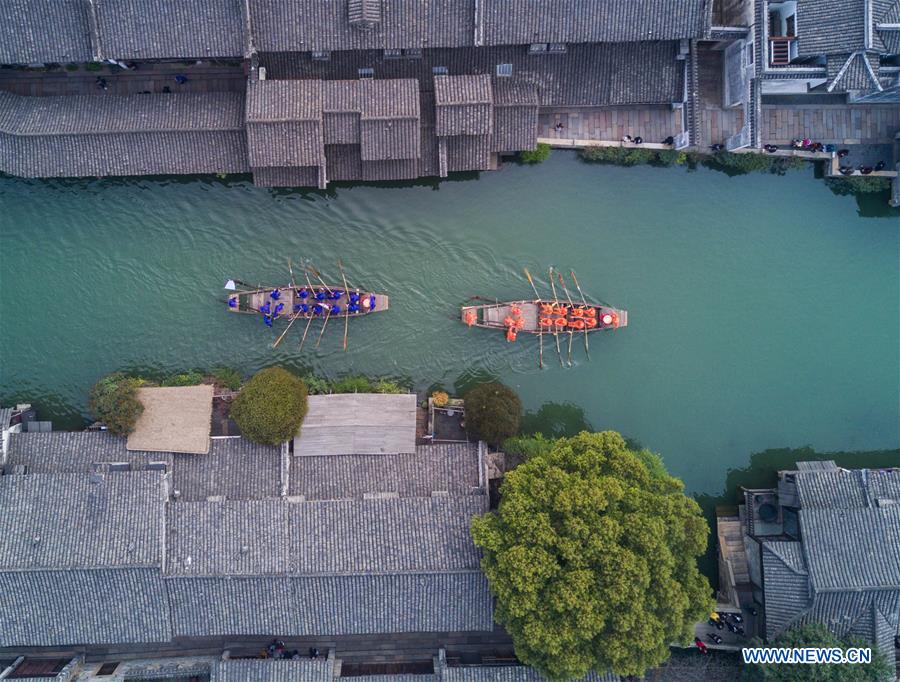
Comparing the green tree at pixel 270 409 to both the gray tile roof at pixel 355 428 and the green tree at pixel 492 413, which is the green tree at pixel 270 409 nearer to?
the gray tile roof at pixel 355 428

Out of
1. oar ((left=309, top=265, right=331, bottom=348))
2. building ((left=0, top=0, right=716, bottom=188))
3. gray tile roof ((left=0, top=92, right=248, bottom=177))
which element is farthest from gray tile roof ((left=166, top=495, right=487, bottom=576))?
gray tile roof ((left=0, top=92, right=248, bottom=177))

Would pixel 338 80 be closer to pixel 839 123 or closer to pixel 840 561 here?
pixel 839 123

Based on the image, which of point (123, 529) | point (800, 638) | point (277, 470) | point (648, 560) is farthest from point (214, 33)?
point (800, 638)

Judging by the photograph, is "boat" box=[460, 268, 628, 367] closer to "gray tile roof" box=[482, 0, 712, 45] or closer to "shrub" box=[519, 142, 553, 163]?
"shrub" box=[519, 142, 553, 163]

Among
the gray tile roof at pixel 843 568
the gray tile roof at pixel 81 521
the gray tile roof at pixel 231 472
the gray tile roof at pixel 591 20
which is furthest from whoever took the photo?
the gray tile roof at pixel 231 472

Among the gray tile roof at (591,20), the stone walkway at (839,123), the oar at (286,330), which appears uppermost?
the gray tile roof at (591,20)

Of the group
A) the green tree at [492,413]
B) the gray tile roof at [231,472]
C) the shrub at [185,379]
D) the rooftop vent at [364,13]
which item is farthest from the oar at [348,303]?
the rooftop vent at [364,13]

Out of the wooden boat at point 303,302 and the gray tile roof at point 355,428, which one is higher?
the wooden boat at point 303,302

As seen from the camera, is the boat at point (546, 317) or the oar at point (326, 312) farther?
the boat at point (546, 317)
